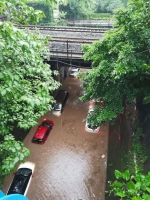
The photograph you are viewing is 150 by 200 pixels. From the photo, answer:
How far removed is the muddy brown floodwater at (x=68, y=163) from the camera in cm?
969

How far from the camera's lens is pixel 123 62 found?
5.41 metres

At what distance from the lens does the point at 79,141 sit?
42.1ft

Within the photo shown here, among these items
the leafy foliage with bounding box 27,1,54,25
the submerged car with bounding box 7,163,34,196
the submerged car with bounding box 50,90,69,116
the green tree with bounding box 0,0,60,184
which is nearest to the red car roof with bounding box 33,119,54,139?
the submerged car with bounding box 50,90,69,116

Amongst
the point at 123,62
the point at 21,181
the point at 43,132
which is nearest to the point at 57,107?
the point at 43,132

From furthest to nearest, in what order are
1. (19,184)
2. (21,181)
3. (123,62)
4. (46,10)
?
(46,10), (21,181), (19,184), (123,62)

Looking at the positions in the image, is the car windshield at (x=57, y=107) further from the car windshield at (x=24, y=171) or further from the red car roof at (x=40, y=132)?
the car windshield at (x=24, y=171)

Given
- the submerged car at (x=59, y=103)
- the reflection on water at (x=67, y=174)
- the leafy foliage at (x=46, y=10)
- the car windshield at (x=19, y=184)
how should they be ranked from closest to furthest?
1. the car windshield at (x=19, y=184)
2. the reflection on water at (x=67, y=174)
3. the submerged car at (x=59, y=103)
4. the leafy foliage at (x=46, y=10)

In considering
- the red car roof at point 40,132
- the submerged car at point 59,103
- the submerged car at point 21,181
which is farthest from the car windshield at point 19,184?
the submerged car at point 59,103

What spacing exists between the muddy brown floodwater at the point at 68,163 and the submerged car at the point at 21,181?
509 mm

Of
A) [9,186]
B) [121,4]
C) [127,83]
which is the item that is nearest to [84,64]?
[127,83]

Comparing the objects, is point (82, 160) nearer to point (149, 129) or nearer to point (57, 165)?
point (57, 165)

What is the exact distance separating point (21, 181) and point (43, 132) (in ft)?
12.7

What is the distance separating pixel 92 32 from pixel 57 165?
10.9 meters

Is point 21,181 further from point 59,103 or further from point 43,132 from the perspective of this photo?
point 59,103
